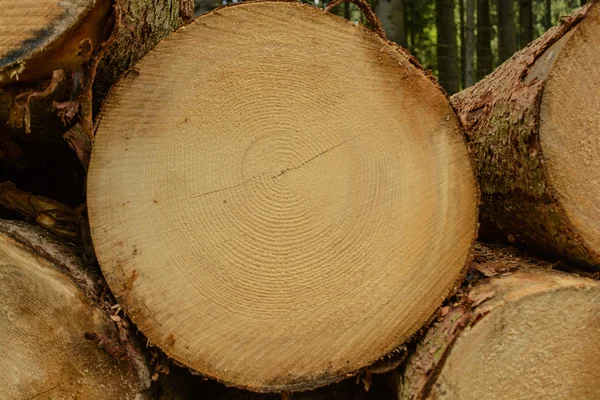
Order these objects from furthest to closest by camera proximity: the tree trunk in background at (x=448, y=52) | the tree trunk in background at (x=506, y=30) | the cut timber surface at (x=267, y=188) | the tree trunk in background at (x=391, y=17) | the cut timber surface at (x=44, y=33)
→ the tree trunk in background at (x=506, y=30)
the tree trunk in background at (x=448, y=52)
the tree trunk in background at (x=391, y=17)
the cut timber surface at (x=267, y=188)
the cut timber surface at (x=44, y=33)

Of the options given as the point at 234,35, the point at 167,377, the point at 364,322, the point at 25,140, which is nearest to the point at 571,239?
the point at 364,322

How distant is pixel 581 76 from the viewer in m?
1.62

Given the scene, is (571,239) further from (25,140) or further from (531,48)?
(25,140)

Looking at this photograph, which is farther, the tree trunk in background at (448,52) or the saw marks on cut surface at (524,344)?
the tree trunk in background at (448,52)

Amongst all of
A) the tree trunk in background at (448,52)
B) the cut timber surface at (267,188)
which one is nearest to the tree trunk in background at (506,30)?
the tree trunk in background at (448,52)

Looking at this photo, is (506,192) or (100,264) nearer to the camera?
(100,264)

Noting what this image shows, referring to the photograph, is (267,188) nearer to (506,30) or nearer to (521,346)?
(521,346)

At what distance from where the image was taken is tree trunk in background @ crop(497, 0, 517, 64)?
Result: 28.2 feet

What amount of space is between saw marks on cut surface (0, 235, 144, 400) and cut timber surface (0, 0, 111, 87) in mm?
464

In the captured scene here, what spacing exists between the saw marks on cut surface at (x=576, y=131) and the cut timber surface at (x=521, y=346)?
0.19 m

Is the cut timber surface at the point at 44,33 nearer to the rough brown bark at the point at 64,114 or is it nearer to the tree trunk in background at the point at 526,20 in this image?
the rough brown bark at the point at 64,114

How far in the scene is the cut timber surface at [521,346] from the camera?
4.91 feet

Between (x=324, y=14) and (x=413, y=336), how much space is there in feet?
2.72

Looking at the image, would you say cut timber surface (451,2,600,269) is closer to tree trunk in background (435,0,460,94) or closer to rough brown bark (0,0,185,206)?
rough brown bark (0,0,185,206)
